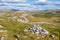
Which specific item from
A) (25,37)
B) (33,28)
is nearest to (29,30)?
(33,28)

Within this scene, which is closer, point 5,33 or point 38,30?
point 5,33

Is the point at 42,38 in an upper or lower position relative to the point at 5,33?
lower

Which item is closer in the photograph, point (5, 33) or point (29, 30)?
point (5, 33)

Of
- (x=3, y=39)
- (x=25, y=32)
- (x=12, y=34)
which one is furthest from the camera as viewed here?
(x=25, y=32)

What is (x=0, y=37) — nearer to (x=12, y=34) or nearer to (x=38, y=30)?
(x=12, y=34)

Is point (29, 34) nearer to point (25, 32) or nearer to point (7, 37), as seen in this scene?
point (25, 32)

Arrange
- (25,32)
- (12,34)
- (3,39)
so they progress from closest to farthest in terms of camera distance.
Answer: (3,39) → (12,34) → (25,32)

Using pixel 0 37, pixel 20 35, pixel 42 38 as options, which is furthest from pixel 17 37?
pixel 42 38

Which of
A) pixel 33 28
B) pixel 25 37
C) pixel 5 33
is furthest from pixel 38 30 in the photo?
pixel 5 33
